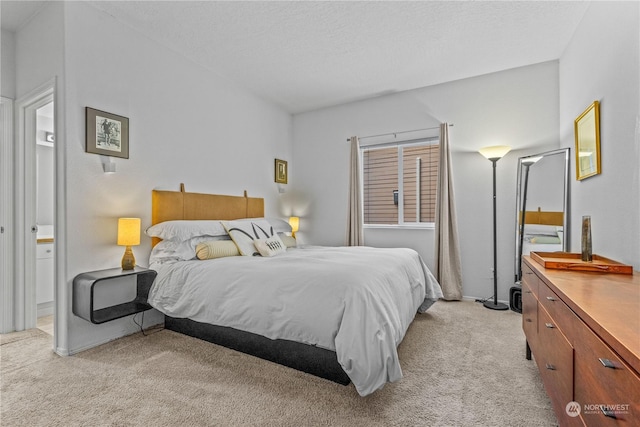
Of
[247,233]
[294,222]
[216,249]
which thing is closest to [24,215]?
[216,249]

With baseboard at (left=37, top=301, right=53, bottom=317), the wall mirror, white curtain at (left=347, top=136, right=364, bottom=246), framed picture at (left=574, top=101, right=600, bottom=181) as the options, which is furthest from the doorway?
the wall mirror

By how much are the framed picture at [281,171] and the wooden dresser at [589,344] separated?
3.64m

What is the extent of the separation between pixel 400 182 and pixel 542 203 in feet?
5.43

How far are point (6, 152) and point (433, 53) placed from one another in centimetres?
411

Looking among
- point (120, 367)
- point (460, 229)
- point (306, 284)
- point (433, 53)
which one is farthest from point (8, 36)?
point (460, 229)

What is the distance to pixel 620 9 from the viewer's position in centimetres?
192

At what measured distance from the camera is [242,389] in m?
1.84

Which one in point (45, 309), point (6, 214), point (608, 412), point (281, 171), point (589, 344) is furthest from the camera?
point (281, 171)

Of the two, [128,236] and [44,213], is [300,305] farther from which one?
[44,213]

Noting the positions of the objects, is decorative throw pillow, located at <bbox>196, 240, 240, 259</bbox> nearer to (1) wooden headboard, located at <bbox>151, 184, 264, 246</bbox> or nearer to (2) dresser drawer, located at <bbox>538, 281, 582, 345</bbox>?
(1) wooden headboard, located at <bbox>151, 184, 264, 246</bbox>

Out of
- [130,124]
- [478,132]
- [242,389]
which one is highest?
[478,132]

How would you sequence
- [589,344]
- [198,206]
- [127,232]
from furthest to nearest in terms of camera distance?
1. [198,206]
2. [127,232]
3. [589,344]

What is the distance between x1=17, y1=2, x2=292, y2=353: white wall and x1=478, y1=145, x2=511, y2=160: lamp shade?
2998 mm

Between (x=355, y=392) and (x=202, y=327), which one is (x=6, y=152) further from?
(x=355, y=392)
